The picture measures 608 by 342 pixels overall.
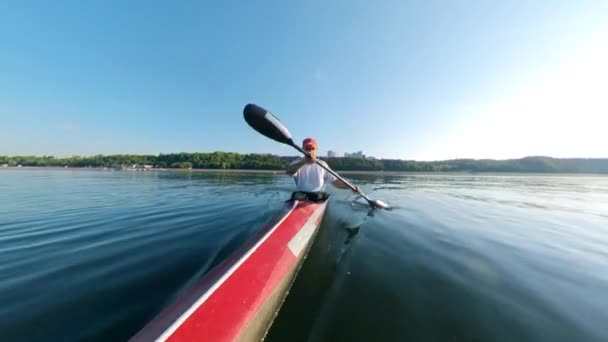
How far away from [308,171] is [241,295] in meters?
4.09

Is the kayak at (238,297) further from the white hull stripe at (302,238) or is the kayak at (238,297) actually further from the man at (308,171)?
the man at (308,171)

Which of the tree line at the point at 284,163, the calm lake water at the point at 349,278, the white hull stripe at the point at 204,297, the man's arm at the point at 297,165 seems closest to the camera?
the white hull stripe at the point at 204,297

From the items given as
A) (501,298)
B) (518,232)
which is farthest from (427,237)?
(518,232)

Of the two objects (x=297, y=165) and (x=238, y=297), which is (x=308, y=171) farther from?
(x=238, y=297)

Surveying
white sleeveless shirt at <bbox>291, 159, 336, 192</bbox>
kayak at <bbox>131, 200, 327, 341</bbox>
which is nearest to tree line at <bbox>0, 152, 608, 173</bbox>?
white sleeveless shirt at <bbox>291, 159, 336, 192</bbox>

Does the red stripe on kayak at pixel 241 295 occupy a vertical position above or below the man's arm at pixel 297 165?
A: below

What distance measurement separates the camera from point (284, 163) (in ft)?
278

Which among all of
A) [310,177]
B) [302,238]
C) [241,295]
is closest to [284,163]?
[310,177]

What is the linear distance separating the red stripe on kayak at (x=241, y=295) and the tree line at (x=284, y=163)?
7075cm

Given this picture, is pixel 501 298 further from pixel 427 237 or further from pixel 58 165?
pixel 58 165

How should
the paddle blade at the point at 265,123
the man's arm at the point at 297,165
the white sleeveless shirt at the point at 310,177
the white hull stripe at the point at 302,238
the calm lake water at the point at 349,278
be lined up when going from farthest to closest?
the white sleeveless shirt at the point at 310,177 → the man's arm at the point at 297,165 → the paddle blade at the point at 265,123 → the white hull stripe at the point at 302,238 → the calm lake water at the point at 349,278

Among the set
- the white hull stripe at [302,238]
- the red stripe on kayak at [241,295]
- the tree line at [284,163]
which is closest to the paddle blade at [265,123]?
the white hull stripe at [302,238]

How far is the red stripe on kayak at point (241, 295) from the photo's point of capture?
69.1 inches

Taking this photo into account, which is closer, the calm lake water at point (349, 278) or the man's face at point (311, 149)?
the calm lake water at point (349, 278)
